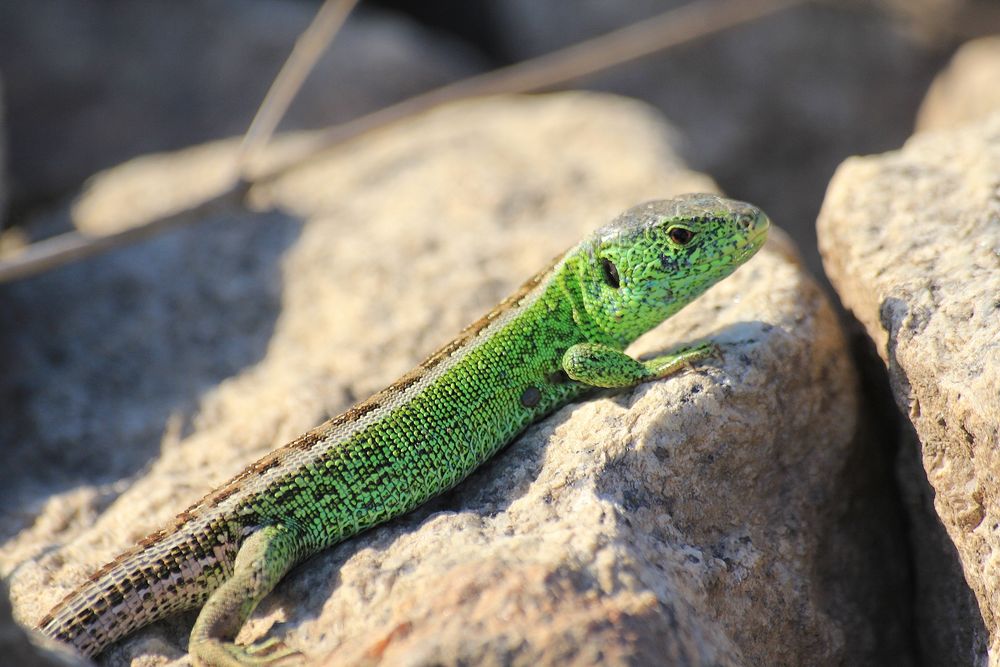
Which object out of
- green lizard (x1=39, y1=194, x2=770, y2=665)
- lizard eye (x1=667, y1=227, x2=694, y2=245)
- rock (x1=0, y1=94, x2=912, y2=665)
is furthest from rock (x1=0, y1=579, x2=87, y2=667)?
lizard eye (x1=667, y1=227, x2=694, y2=245)

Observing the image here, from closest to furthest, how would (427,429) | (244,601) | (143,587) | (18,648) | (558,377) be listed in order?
(18,648) → (244,601) → (143,587) → (427,429) → (558,377)

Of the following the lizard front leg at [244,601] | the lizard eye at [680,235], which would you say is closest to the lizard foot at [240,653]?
the lizard front leg at [244,601]

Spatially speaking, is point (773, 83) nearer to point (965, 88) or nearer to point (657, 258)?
point (965, 88)

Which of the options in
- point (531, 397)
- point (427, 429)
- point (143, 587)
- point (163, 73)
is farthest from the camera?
point (163, 73)

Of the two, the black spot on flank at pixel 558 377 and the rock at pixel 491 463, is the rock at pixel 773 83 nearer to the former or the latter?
the rock at pixel 491 463

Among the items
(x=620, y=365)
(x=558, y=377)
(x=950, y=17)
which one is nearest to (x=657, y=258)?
(x=620, y=365)

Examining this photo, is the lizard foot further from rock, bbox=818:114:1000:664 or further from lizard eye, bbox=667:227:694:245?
rock, bbox=818:114:1000:664

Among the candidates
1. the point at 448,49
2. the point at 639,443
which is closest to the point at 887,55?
the point at 448,49

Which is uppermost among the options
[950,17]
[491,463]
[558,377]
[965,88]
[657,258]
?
[950,17]

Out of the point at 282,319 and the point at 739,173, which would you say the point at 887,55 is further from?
the point at 282,319
